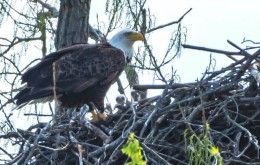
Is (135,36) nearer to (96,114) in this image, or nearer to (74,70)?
(74,70)

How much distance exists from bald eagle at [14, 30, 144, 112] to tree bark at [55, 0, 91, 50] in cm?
16

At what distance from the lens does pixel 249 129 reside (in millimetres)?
6434

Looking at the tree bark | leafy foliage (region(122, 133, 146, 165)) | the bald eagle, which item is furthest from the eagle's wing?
leafy foliage (region(122, 133, 146, 165))

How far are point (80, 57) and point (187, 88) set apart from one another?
1.73 metres

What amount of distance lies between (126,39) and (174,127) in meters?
2.33

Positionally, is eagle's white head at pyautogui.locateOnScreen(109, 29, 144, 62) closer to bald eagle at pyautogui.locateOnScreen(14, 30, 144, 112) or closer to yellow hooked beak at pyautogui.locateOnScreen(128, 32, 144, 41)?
yellow hooked beak at pyautogui.locateOnScreen(128, 32, 144, 41)

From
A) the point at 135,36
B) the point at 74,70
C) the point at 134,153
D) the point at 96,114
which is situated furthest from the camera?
the point at 135,36

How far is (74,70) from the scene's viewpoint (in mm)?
8141

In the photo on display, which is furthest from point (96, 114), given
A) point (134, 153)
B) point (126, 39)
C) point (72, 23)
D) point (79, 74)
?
point (134, 153)

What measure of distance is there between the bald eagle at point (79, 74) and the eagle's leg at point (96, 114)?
1.6 inches

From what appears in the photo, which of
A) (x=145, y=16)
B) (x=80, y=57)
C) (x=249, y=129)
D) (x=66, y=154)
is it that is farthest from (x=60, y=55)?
(x=249, y=129)

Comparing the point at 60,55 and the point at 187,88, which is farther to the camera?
the point at 60,55

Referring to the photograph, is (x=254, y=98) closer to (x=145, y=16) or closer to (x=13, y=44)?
(x=145, y=16)

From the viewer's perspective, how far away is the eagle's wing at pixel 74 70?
781 centimetres
